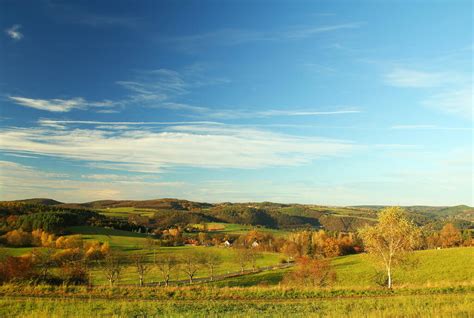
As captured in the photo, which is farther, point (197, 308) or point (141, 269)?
point (141, 269)

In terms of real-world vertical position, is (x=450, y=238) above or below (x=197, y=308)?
below

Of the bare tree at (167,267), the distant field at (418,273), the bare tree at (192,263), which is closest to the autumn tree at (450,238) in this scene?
the distant field at (418,273)

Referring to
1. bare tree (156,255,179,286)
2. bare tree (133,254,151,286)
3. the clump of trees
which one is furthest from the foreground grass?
the clump of trees

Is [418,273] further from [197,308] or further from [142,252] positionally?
[142,252]

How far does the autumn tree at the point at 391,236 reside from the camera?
39.7 metres

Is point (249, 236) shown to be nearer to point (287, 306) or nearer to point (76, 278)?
Result: point (76, 278)

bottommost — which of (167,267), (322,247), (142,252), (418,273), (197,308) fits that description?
(142,252)

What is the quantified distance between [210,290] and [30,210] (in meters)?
175

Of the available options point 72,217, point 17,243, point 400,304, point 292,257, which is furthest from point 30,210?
point 400,304

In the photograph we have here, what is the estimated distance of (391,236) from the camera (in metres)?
39.9

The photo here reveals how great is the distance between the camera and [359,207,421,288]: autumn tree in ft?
130

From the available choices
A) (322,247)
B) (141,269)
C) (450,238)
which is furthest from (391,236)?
(450,238)

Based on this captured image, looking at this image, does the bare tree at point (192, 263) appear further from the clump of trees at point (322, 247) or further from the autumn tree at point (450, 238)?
the autumn tree at point (450, 238)

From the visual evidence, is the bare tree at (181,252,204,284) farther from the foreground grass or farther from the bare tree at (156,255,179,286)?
the foreground grass
